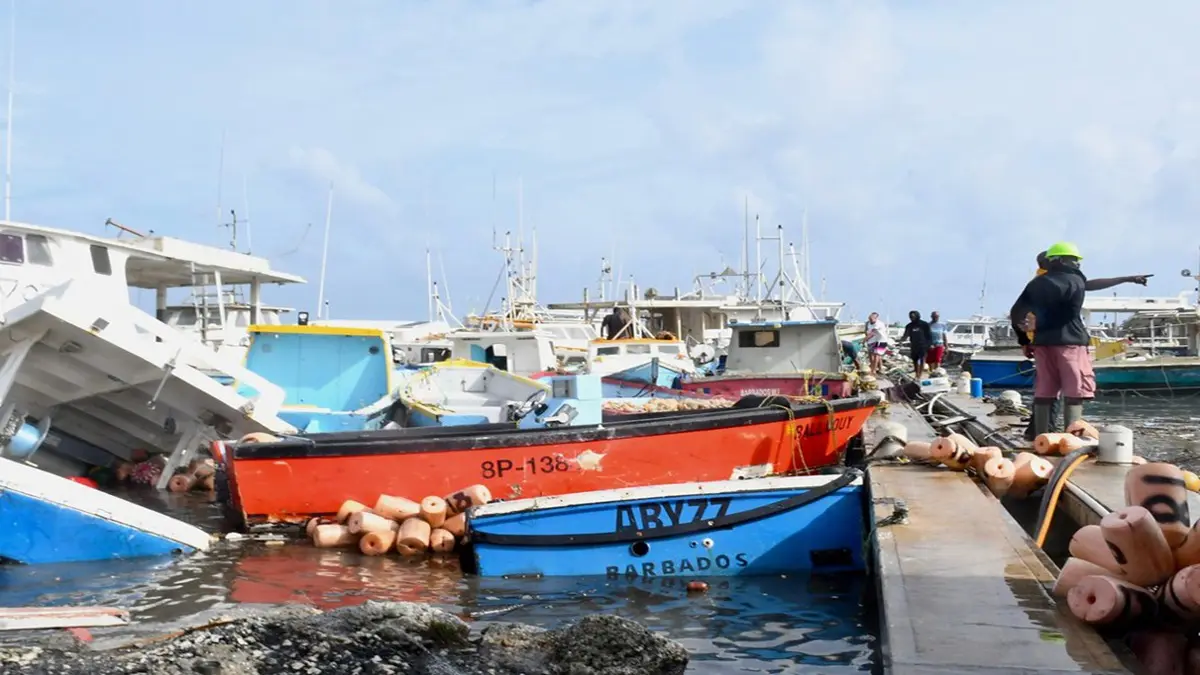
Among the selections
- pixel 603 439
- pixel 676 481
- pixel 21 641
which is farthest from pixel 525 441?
pixel 21 641

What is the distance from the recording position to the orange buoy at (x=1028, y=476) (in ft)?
26.7

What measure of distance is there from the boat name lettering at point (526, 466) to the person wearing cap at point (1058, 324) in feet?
14.8

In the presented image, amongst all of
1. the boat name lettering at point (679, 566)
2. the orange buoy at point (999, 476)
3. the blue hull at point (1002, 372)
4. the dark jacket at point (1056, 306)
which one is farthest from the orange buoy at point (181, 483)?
the blue hull at point (1002, 372)

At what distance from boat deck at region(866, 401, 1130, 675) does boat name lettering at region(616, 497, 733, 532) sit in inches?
47.9

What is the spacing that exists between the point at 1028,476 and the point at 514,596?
432 cm

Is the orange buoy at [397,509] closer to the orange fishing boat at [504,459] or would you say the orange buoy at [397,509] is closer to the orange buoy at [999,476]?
the orange fishing boat at [504,459]

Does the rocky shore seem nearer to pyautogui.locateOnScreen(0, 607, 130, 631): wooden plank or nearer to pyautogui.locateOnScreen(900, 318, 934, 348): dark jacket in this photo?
pyautogui.locateOnScreen(0, 607, 130, 631): wooden plank

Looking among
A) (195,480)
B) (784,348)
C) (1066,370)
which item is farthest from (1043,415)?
(195,480)

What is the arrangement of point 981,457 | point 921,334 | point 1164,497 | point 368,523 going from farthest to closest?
1. point 921,334
2. point 368,523
3. point 981,457
4. point 1164,497

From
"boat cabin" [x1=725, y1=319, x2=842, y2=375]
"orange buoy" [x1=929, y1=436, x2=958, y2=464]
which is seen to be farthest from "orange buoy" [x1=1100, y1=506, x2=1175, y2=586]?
"boat cabin" [x1=725, y1=319, x2=842, y2=375]

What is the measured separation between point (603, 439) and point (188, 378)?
4987 mm

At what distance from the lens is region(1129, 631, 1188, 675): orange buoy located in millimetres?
4215

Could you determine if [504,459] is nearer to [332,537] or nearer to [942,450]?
[332,537]

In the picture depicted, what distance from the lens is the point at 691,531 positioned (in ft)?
24.9
